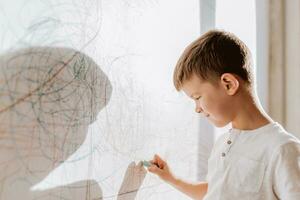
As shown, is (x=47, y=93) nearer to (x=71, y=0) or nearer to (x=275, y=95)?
(x=71, y=0)

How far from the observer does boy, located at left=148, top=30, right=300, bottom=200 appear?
72 cm

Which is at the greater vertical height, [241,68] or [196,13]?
Result: [196,13]

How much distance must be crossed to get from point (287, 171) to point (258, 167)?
64 millimetres

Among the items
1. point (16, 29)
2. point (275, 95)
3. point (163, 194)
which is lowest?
point (163, 194)

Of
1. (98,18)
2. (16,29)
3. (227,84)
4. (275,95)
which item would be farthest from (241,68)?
(275,95)

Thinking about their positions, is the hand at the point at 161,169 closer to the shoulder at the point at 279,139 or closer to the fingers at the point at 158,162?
the fingers at the point at 158,162

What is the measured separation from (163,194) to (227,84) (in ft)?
0.89

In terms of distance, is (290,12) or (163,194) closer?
(163,194)

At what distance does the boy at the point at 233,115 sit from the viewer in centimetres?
72

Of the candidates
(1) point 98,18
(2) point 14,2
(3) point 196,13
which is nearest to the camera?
(2) point 14,2

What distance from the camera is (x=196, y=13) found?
915mm

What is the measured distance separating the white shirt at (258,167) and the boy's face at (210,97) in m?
0.06

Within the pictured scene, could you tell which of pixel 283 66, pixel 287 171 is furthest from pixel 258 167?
pixel 283 66

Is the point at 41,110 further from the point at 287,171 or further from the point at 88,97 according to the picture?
the point at 287,171
